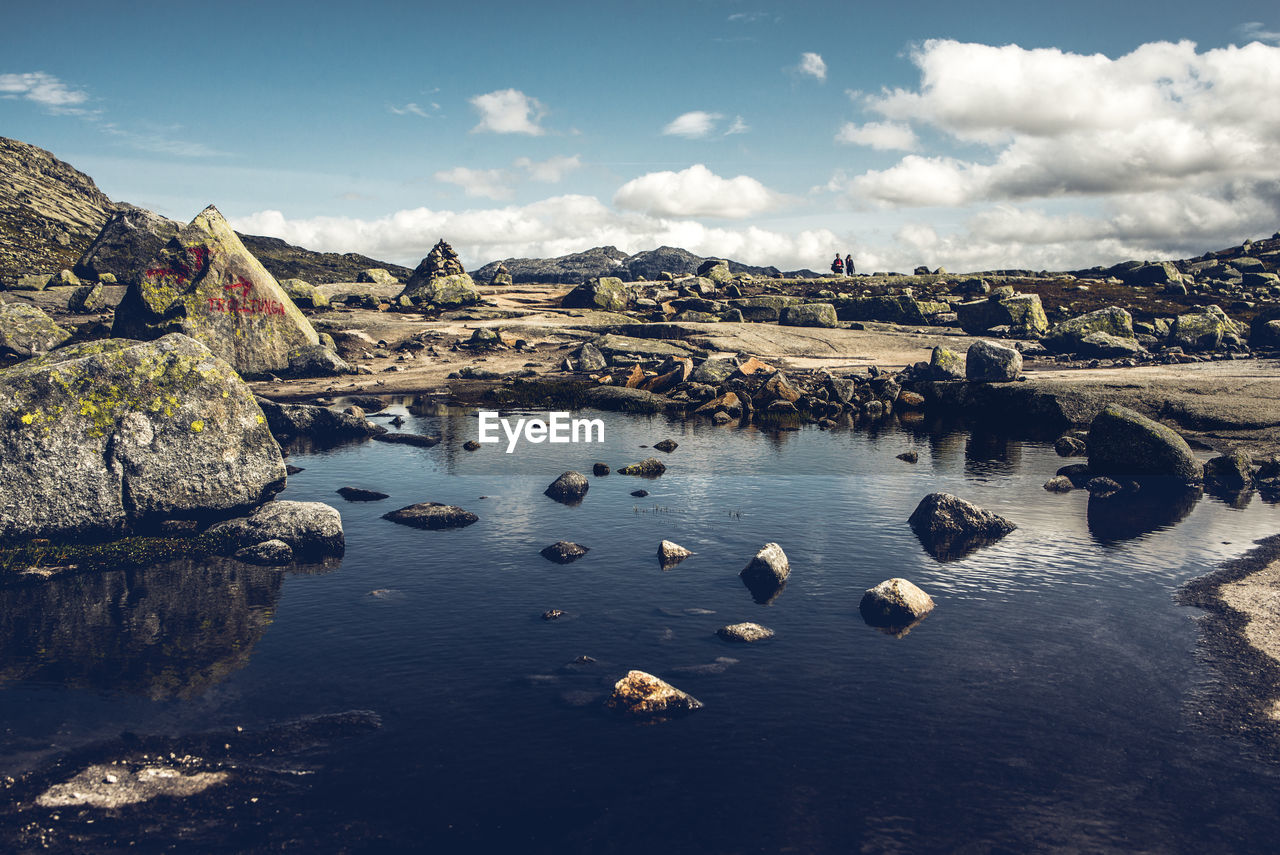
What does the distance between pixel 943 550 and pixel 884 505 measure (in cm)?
467

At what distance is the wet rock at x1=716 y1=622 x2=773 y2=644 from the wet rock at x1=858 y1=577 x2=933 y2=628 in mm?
2668

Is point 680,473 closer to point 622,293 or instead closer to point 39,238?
point 622,293

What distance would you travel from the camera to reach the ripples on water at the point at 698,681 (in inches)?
444

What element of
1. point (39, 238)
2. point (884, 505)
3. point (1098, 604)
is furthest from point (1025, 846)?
point (39, 238)

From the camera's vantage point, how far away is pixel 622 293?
92.7 m

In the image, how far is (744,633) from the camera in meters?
16.8

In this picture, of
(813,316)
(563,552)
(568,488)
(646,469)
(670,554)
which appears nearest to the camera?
(670,554)

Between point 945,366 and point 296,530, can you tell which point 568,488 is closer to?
point 296,530

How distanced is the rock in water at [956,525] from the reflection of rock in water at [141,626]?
1871 centimetres

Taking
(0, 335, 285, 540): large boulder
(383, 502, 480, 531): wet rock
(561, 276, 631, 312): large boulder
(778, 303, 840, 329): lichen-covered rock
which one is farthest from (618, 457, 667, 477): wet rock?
(561, 276, 631, 312): large boulder

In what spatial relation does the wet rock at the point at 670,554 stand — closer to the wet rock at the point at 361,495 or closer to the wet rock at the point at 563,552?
the wet rock at the point at 563,552

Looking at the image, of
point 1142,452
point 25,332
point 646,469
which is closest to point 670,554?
point 646,469

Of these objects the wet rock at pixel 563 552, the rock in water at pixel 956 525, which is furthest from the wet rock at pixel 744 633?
the rock in water at pixel 956 525

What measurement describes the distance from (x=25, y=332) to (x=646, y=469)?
49.3 metres
